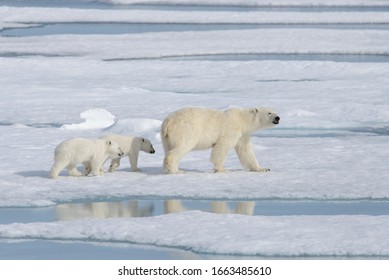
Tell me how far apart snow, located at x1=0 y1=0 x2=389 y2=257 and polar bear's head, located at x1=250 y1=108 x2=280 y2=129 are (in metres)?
0.40

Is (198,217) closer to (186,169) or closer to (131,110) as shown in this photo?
(186,169)

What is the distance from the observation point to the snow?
6375 millimetres

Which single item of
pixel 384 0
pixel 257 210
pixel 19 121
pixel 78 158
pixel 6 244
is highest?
pixel 384 0

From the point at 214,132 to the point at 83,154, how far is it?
1.06 metres

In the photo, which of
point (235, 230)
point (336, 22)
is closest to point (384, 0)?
point (336, 22)

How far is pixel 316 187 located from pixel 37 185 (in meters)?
2.12

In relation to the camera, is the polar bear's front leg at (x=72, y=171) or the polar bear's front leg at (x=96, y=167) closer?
the polar bear's front leg at (x=96, y=167)

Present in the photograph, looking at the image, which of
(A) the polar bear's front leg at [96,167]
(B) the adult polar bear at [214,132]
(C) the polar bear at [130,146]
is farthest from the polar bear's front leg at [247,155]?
(A) the polar bear's front leg at [96,167]

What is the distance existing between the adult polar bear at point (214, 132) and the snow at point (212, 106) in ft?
0.51

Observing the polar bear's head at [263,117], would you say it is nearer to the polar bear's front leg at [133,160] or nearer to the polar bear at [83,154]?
the polar bear's front leg at [133,160]

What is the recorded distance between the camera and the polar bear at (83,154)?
783cm

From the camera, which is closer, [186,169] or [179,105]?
[186,169]

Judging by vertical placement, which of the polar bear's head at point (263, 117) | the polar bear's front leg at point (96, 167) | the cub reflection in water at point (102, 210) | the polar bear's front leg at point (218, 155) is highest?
the polar bear's head at point (263, 117)

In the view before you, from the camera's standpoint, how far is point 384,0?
32.2 meters
